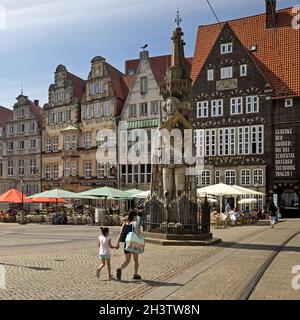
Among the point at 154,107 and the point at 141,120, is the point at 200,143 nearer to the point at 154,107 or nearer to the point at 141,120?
the point at 154,107

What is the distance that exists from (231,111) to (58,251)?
94.3ft

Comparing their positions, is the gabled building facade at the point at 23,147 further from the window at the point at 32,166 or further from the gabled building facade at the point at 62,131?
the gabled building facade at the point at 62,131

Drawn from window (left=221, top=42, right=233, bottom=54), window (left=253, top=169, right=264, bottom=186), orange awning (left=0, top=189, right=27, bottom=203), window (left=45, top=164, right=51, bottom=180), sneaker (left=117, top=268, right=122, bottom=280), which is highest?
window (left=221, top=42, right=233, bottom=54)

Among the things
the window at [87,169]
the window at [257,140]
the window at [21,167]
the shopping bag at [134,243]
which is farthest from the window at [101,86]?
the shopping bag at [134,243]

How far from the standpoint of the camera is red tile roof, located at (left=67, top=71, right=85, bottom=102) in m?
49.4

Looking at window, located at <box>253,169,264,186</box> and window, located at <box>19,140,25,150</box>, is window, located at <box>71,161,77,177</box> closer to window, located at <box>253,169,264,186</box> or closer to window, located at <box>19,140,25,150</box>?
window, located at <box>19,140,25,150</box>

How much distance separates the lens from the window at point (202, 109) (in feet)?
137

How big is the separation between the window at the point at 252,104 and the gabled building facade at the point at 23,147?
24.0 metres

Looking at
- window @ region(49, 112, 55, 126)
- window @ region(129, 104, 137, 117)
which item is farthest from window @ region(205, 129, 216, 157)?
window @ region(49, 112, 55, 126)

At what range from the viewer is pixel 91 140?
1886 inches

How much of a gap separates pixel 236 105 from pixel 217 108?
5.62ft

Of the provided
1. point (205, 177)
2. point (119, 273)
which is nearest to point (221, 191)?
point (205, 177)

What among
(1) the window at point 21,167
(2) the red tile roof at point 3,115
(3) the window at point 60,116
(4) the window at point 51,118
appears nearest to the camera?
(3) the window at point 60,116

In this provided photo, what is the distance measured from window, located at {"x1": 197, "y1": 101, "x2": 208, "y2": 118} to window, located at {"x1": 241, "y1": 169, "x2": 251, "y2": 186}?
6066 millimetres
